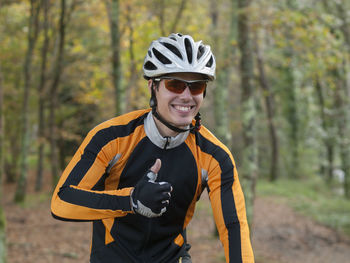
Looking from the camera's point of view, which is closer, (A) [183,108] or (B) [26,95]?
(A) [183,108]

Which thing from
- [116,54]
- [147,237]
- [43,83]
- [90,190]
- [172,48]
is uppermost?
[116,54]

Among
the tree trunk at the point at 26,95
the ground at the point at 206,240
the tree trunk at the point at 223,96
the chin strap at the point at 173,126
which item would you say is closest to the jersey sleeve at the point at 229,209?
the chin strap at the point at 173,126

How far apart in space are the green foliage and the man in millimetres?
11313

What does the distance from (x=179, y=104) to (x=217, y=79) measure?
27.0 feet

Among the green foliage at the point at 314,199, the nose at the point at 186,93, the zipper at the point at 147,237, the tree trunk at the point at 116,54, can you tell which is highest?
the tree trunk at the point at 116,54

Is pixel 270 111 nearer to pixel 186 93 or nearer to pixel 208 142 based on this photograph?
pixel 208 142

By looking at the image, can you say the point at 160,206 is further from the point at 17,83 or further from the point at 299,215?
the point at 17,83

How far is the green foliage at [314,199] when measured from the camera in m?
13.9

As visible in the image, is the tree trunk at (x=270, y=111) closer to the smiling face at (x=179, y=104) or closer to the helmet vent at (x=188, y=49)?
the helmet vent at (x=188, y=49)

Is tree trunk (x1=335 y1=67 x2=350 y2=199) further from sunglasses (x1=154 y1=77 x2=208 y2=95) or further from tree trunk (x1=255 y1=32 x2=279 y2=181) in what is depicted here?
sunglasses (x1=154 y1=77 x2=208 y2=95)

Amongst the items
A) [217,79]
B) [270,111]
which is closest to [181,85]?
[217,79]

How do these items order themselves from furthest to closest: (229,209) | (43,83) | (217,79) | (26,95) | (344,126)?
1. (43,83)
2. (26,95)
3. (344,126)
4. (217,79)
5. (229,209)

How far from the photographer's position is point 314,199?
18188 mm

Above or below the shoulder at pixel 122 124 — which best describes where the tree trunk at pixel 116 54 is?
above
